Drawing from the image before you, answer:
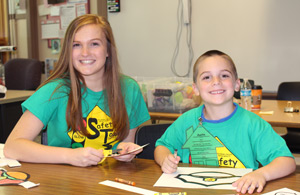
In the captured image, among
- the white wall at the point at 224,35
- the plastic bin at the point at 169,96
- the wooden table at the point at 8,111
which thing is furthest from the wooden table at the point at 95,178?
the white wall at the point at 224,35

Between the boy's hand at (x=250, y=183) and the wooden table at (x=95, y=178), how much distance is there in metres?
0.02

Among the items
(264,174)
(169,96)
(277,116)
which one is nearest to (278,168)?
(264,174)

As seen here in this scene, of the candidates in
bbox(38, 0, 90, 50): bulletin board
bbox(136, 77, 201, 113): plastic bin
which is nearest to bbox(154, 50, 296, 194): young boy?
bbox(136, 77, 201, 113): plastic bin

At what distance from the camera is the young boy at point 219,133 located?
52.3 inches

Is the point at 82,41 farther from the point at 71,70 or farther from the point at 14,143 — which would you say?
the point at 14,143

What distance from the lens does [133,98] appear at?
180cm

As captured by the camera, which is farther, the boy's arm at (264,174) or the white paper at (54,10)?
the white paper at (54,10)

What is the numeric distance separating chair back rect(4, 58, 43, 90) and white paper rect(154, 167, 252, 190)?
2976 millimetres

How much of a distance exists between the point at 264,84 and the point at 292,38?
1.84 feet

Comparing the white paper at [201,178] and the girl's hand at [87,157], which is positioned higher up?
the girl's hand at [87,157]

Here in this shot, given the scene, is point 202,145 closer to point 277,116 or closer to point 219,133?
point 219,133

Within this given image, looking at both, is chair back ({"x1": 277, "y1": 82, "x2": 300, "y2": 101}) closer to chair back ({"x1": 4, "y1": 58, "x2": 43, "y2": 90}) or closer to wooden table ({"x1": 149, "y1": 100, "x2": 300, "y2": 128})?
wooden table ({"x1": 149, "y1": 100, "x2": 300, "y2": 128})

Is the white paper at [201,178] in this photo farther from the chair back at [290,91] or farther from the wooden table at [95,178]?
the chair back at [290,91]

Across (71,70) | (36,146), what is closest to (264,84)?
(71,70)
